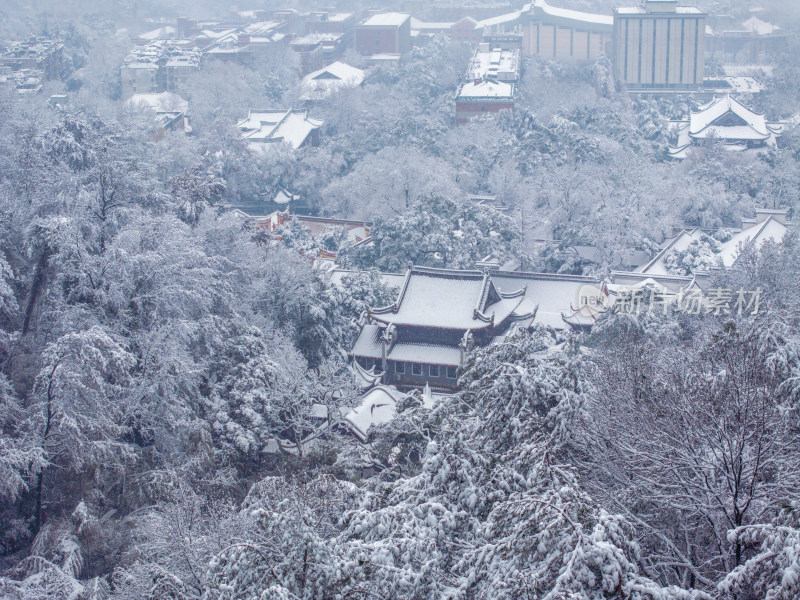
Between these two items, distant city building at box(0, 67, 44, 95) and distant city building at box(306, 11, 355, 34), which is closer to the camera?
distant city building at box(0, 67, 44, 95)

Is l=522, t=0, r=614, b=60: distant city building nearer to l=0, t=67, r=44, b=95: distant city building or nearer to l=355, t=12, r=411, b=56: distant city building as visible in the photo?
l=355, t=12, r=411, b=56: distant city building

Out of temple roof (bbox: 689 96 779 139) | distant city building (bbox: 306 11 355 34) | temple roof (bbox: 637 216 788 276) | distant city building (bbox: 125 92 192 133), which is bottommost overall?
distant city building (bbox: 306 11 355 34)

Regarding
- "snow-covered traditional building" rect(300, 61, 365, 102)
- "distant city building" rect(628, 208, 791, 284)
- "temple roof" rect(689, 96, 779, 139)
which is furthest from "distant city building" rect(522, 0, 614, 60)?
"distant city building" rect(628, 208, 791, 284)

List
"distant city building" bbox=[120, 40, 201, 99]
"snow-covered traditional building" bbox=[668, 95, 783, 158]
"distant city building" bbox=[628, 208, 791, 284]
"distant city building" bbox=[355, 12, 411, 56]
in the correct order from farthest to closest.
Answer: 1. "distant city building" bbox=[355, 12, 411, 56]
2. "distant city building" bbox=[120, 40, 201, 99]
3. "snow-covered traditional building" bbox=[668, 95, 783, 158]
4. "distant city building" bbox=[628, 208, 791, 284]

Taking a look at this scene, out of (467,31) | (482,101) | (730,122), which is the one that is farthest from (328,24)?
(730,122)

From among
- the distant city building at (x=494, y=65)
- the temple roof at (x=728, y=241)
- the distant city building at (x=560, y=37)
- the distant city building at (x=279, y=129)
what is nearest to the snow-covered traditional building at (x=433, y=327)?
the temple roof at (x=728, y=241)

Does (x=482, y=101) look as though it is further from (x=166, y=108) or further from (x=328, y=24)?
(x=328, y=24)
